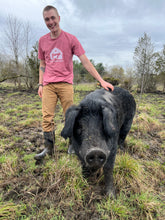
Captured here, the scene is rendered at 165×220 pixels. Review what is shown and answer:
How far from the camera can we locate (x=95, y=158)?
175cm

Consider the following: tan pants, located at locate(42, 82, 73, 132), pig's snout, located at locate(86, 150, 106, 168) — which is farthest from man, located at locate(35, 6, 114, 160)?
pig's snout, located at locate(86, 150, 106, 168)

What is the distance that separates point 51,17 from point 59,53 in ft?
1.95

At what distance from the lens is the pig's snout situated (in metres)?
1.71

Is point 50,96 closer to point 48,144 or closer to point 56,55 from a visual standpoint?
point 56,55

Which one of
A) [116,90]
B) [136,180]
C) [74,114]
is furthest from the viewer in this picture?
[116,90]

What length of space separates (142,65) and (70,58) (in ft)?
48.6

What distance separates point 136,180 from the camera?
2.51 meters

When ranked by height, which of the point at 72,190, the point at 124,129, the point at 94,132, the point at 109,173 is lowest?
the point at 72,190

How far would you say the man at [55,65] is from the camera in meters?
2.64

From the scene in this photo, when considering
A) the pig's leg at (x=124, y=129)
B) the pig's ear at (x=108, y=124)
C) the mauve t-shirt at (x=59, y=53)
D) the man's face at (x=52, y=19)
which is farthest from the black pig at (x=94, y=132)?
the man's face at (x=52, y=19)

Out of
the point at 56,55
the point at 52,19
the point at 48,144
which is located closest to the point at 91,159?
the point at 48,144

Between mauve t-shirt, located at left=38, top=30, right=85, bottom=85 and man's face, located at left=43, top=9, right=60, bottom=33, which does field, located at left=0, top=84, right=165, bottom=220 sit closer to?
mauve t-shirt, located at left=38, top=30, right=85, bottom=85

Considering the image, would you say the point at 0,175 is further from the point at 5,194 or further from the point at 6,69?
the point at 6,69

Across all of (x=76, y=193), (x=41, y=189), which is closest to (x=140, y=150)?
(x=76, y=193)
